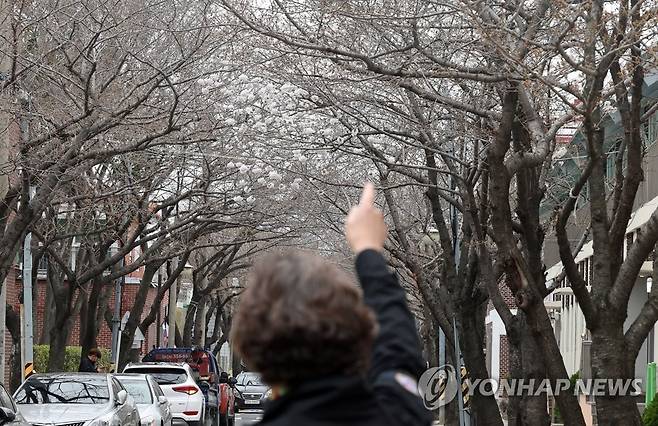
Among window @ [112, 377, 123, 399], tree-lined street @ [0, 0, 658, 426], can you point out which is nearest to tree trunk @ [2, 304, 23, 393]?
tree-lined street @ [0, 0, 658, 426]

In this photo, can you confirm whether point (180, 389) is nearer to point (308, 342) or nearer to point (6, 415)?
point (6, 415)

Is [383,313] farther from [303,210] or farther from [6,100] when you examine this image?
[303,210]

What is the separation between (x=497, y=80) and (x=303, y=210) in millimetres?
16856

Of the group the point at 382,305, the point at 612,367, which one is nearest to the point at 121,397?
the point at 612,367

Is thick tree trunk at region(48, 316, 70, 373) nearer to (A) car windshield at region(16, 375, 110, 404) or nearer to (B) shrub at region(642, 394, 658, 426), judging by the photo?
(A) car windshield at region(16, 375, 110, 404)

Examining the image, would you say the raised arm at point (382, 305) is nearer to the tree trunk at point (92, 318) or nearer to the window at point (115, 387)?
the window at point (115, 387)

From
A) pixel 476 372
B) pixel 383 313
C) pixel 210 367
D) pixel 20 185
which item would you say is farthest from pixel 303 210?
pixel 383 313

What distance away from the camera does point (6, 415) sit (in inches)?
484

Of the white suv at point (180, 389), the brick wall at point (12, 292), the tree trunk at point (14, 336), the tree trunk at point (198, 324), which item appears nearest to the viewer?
the white suv at point (180, 389)

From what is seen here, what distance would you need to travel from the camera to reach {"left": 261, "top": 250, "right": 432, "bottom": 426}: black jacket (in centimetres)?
292

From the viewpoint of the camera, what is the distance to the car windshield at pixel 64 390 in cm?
1803

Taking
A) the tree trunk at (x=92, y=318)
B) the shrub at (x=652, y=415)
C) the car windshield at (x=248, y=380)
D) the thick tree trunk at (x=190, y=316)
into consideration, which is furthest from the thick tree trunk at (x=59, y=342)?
the car windshield at (x=248, y=380)

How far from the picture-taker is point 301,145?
20.7 meters

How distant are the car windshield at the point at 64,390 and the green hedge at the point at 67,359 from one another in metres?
10.3
